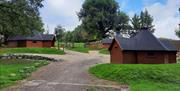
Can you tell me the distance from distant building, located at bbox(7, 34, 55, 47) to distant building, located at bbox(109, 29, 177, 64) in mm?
35372

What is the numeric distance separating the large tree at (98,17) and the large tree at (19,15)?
196ft

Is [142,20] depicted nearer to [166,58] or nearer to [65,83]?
[166,58]

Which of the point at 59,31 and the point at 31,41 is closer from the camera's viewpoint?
the point at 31,41

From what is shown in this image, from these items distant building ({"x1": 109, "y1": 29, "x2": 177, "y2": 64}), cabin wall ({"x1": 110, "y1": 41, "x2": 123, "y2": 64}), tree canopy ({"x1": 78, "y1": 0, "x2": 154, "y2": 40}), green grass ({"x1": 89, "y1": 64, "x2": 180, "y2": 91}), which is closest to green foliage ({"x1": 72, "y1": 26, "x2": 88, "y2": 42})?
tree canopy ({"x1": 78, "y1": 0, "x2": 154, "y2": 40})

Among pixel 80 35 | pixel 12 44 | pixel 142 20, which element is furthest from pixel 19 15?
pixel 142 20

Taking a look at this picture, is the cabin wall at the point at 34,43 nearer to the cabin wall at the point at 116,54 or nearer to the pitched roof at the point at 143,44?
the cabin wall at the point at 116,54

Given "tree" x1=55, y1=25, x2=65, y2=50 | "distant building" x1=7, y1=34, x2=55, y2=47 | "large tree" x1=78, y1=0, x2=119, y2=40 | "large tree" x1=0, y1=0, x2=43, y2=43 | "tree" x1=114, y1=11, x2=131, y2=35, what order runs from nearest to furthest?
"large tree" x1=0, y1=0, x2=43, y2=43 → "distant building" x1=7, y1=34, x2=55, y2=47 → "tree" x1=55, y1=25, x2=65, y2=50 → "large tree" x1=78, y1=0, x2=119, y2=40 → "tree" x1=114, y1=11, x2=131, y2=35

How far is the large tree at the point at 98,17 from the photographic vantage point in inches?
3594

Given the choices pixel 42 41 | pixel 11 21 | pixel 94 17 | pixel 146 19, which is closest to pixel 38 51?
pixel 42 41

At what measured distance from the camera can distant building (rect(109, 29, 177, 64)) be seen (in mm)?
30531

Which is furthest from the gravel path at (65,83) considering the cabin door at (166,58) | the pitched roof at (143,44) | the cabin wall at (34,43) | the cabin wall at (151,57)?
the cabin wall at (34,43)

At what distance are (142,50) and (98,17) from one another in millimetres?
60531

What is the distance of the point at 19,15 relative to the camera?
2936 centimetres

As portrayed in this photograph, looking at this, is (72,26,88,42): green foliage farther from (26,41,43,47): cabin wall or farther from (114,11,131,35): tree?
(26,41,43,47): cabin wall
